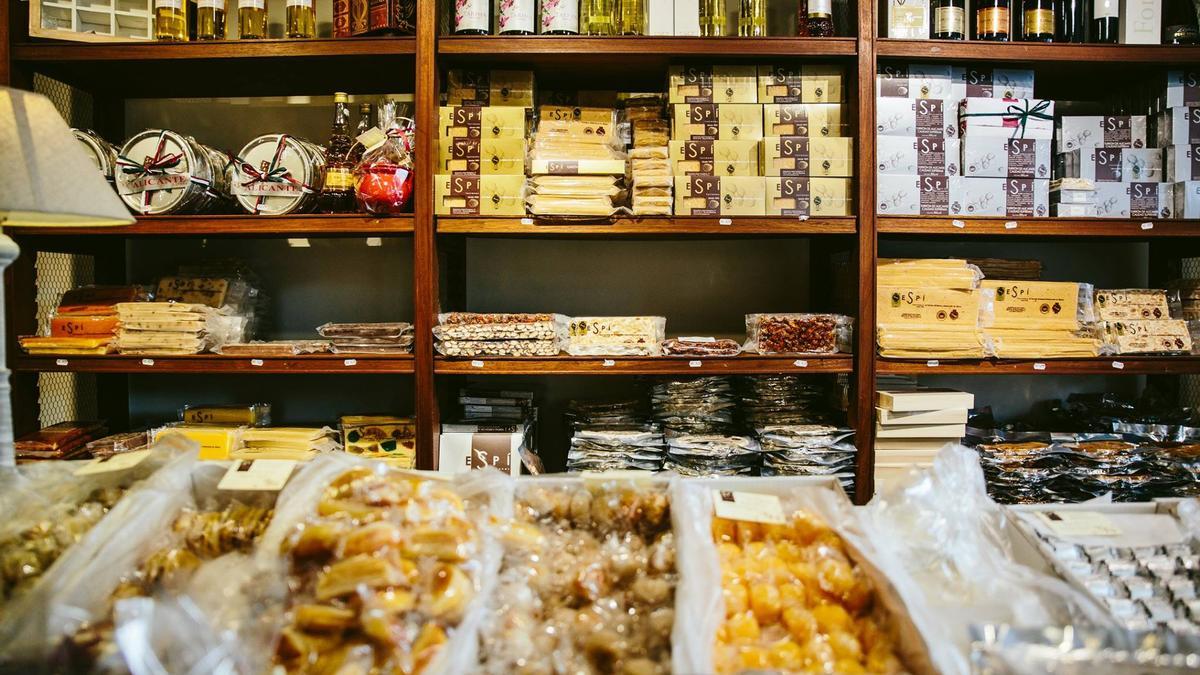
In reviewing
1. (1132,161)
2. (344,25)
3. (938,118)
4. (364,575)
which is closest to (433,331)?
(344,25)

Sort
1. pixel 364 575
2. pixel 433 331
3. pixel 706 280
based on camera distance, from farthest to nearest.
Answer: pixel 706 280 → pixel 433 331 → pixel 364 575

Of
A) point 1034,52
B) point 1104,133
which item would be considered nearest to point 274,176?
point 1034,52

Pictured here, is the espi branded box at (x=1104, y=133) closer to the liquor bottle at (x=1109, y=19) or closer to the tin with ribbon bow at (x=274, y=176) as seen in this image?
the liquor bottle at (x=1109, y=19)

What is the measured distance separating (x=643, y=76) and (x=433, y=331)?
1.18 meters

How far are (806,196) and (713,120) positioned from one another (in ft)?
1.28

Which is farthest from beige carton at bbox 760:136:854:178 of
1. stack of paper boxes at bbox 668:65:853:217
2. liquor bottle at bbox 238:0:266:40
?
liquor bottle at bbox 238:0:266:40

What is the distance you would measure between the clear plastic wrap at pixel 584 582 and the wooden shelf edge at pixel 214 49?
1713mm

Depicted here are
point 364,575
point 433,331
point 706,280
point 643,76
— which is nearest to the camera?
point 364,575

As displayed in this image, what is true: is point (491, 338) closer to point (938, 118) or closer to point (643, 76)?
point (643, 76)

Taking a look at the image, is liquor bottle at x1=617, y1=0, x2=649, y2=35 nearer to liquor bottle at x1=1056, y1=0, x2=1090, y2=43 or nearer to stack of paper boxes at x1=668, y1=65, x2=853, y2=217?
stack of paper boxes at x1=668, y1=65, x2=853, y2=217

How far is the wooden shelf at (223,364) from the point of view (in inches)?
104

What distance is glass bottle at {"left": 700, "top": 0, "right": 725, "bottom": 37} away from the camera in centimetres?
276

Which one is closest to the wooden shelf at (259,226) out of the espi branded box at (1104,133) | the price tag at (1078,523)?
the price tag at (1078,523)

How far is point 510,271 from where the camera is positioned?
10.6 ft
